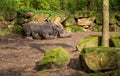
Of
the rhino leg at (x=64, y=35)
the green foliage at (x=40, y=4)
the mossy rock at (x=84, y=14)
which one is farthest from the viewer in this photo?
the green foliage at (x=40, y=4)

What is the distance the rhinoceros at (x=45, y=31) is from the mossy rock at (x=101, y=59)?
24.5 ft

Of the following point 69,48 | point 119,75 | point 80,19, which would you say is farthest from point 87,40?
point 80,19

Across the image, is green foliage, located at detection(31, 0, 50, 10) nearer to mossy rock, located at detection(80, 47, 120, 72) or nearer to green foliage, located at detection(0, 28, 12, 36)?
green foliage, located at detection(0, 28, 12, 36)

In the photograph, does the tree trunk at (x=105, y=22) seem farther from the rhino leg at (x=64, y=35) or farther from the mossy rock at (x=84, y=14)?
the mossy rock at (x=84, y=14)

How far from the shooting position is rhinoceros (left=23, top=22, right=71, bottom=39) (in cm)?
1453

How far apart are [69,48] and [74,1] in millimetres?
8696

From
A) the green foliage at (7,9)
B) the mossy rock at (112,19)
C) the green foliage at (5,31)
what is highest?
the green foliage at (7,9)

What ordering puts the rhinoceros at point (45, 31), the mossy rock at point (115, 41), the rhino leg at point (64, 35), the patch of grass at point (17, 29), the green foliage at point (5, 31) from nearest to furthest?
the mossy rock at point (115, 41)
the rhinoceros at point (45, 31)
the rhino leg at point (64, 35)
the green foliage at point (5, 31)
the patch of grass at point (17, 29)

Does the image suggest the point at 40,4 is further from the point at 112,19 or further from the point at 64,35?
the point at 64,35

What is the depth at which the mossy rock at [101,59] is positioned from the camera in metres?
6.83

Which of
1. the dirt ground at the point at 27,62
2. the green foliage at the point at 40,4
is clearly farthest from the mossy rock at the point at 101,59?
the green foliage at the point at 40,4

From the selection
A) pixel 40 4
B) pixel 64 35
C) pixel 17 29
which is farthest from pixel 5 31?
pixel 40 4

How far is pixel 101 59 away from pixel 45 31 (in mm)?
7915

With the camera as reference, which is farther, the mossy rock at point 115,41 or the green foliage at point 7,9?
the green foliage at point 7,9
